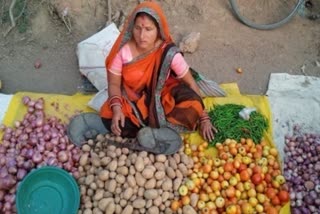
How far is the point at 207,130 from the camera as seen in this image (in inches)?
125

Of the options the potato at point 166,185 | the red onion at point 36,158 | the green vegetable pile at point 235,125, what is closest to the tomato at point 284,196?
the green vegetable pile at point 235,125

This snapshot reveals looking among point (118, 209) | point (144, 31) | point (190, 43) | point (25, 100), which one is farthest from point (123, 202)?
point (190, 43)

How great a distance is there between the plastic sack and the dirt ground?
8.6 inches

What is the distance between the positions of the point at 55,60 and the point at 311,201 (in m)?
2.50

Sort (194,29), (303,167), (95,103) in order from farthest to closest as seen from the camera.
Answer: (194,29), (95,103), (303,167)

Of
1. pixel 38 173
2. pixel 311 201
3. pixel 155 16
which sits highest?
pixel 155 16

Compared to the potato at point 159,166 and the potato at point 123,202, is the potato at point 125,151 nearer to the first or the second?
the potato at point 159,166

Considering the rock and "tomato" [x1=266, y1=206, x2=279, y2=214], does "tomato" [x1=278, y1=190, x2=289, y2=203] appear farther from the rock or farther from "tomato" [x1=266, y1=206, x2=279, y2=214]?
the rock

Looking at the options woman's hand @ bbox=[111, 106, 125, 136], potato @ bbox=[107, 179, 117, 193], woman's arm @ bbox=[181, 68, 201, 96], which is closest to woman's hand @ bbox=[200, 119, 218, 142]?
woman's arm @ bbox=[181, 68, 201, 96]

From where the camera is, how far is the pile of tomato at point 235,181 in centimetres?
278

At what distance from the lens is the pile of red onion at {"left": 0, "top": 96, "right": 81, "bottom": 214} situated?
2861mm

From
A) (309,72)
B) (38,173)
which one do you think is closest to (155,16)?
(38,173)

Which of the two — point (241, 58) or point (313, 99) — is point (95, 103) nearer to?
point (241, 58)

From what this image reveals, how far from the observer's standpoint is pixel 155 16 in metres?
2.69
